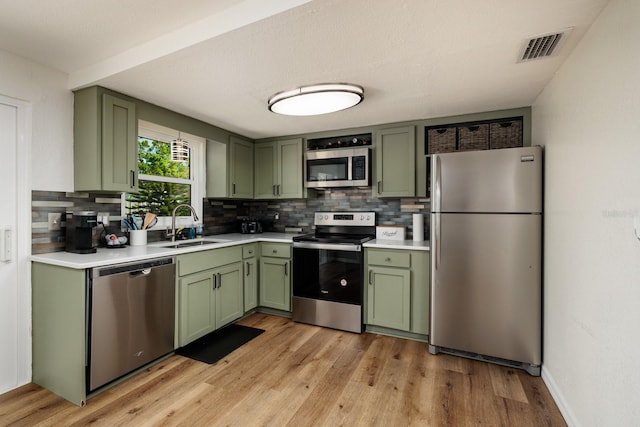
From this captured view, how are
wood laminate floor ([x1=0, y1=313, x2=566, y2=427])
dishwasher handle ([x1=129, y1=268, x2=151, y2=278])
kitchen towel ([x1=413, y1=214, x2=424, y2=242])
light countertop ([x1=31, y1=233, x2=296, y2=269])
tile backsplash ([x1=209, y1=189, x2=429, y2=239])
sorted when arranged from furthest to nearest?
tile backsplash ([x1=209, y1=189, x2=429, y2=239]), kitchen towel ([x1=413, y1=214, x2=424, y2=242]), dishwasher handle ([x1=129, y1=268, x2=151, y2=278]), light countertop ([x1=31, y1=233, x2=296, y2=269]), wood laminate floor ([x1=0, y1=313, x2=566, y2=427])

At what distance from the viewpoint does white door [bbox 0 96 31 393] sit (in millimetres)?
2041

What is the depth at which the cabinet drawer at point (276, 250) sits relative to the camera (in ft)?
11.0

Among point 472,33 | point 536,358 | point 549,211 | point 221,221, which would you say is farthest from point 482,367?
point 221,221

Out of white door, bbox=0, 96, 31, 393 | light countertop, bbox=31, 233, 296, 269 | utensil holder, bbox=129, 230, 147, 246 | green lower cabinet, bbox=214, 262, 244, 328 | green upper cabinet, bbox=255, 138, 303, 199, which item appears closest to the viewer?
light countertop, bbox=31, 233, 296, 269

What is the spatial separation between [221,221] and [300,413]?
262 cm

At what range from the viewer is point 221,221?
12.9ft

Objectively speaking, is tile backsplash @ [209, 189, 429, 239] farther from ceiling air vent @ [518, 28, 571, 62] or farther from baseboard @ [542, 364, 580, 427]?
ceiling air vent @ [518, 28, 571, 62]

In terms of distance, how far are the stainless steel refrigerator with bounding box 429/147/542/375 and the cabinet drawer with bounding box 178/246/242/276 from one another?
188 centimetres

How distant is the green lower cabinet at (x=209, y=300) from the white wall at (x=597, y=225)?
2.63 meters

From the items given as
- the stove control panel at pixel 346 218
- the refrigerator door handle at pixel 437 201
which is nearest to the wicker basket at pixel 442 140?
the refrigerator door handle at pixel 437 201

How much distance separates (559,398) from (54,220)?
360 cm

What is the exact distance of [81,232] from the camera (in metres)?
2.21

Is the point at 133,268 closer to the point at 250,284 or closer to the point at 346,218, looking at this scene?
the point at 250,284

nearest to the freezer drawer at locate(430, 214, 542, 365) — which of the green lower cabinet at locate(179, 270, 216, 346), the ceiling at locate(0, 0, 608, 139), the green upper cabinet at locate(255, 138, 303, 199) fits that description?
the ceiling at locate(0, 0, 608, 139)
